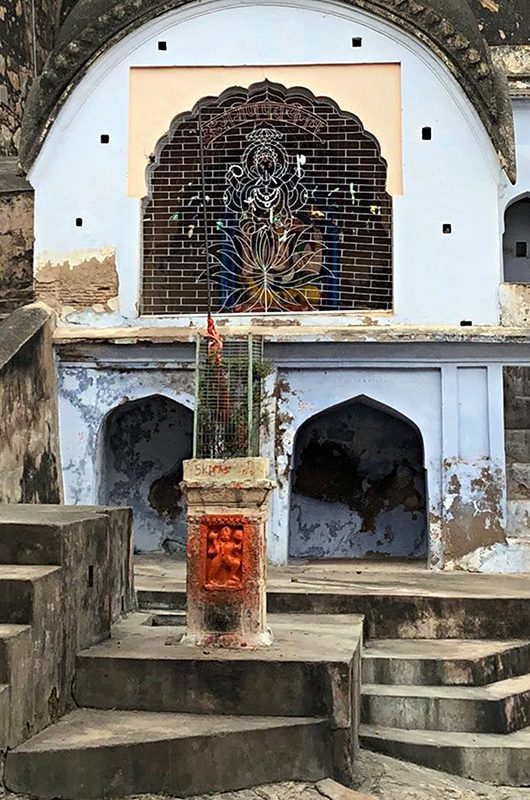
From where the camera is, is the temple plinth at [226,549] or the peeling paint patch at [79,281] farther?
the peeling paint patch at [79,281]

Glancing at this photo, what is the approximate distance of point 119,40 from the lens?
34.3 ft

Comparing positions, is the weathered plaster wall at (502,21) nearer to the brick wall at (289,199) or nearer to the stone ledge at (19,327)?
the brick wall at (289,199)

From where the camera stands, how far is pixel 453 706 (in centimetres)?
619

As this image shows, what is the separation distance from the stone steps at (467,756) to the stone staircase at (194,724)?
45 cm

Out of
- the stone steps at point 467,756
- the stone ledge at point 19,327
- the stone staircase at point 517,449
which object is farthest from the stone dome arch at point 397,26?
the stone steps at point 467,756

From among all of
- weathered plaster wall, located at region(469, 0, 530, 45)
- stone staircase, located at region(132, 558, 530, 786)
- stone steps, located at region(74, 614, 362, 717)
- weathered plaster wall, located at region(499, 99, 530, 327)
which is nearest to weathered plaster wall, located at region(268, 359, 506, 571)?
weathered plaster wall, located at region(499, 99, 530, 327)

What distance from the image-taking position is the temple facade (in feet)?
33.1

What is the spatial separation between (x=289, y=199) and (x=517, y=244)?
320 centimetres

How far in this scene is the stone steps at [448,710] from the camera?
20.2 ft

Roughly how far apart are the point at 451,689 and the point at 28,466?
470 centimetres

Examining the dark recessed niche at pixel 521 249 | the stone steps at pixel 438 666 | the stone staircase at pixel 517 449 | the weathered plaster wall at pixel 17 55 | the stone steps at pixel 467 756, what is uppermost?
the weathered plaster wall at pixel 17 55

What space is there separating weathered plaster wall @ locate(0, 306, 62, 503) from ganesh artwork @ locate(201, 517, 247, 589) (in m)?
3.82

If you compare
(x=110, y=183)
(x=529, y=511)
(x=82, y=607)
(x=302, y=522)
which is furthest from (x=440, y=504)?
(x=82, y=607)

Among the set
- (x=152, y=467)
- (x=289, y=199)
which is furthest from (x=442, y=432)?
(x=152, y=467)
